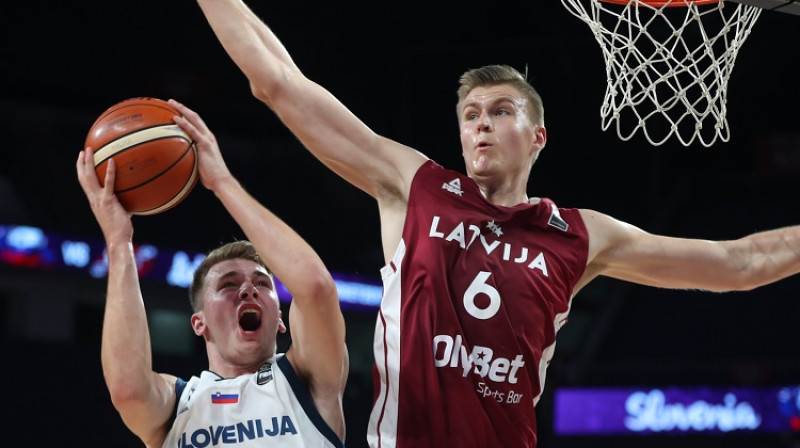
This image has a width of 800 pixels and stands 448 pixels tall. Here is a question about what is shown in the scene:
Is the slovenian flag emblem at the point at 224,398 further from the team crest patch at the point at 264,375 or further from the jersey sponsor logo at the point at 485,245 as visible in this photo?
the jersey sponsor logo at the point at 485,245

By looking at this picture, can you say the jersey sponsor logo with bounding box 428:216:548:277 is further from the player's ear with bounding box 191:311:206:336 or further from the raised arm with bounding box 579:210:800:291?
the player's ear with bounding box 191:311:206:336

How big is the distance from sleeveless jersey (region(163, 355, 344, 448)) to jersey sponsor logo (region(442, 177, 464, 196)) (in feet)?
2.41

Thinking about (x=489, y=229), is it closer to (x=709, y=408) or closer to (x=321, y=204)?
(x=709, y=408)

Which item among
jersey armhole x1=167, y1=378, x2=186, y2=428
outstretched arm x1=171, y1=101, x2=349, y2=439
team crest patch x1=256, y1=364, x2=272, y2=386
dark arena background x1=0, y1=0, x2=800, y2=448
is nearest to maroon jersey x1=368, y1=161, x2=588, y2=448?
outstretched arm x1=171, y1=101, x2=349, y2=439

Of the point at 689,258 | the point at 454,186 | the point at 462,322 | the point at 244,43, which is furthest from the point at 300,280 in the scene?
the point at 689,258

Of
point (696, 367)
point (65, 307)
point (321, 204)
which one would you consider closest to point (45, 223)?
point (65, 307)

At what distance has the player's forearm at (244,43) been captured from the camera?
296 cm

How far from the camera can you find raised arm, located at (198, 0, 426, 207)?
9.75ft

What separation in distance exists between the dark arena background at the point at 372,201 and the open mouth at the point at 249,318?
248 inches

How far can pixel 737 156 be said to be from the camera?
12.7m

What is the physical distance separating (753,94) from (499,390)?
33.9 feet

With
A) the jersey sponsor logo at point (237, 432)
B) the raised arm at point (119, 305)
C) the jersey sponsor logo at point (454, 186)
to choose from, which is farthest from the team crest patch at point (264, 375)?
the jersey sponsor logo at point (454, 186)

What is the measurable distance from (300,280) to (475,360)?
553mm

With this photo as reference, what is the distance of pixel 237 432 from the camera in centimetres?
312
